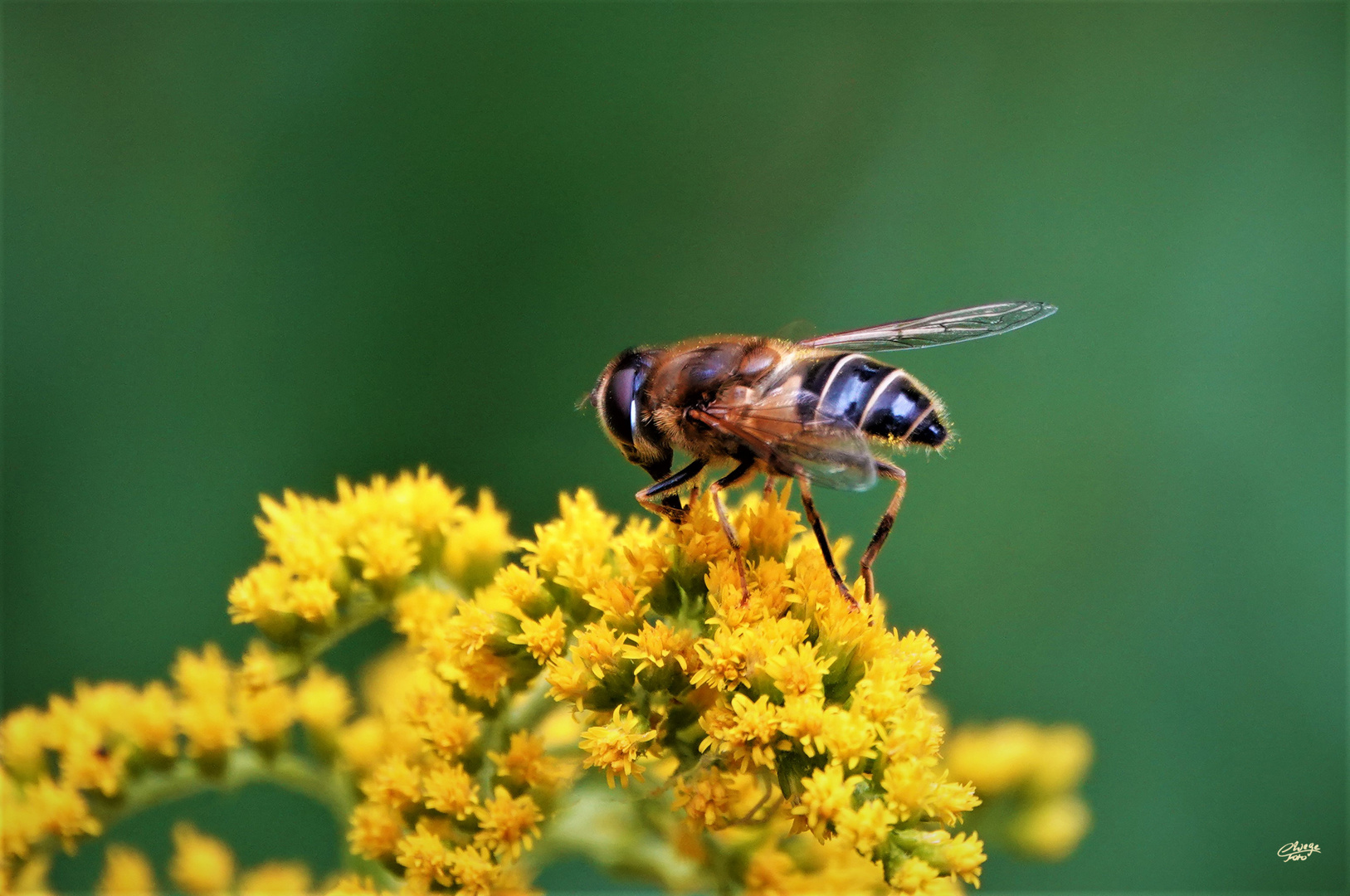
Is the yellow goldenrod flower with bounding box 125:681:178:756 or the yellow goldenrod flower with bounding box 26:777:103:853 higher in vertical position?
the yellow goldenrod flower with bounding box 125:681:178:756

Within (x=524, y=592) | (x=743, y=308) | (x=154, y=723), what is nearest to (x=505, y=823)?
(x=524, y=592)

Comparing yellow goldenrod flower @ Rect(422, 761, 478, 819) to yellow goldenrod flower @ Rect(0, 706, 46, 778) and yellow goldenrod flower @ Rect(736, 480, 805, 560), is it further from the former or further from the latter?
yellow goldenrod flower @ Rect(0, 706, 46, 778)

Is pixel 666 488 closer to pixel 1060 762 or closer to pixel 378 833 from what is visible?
pixel 378 833

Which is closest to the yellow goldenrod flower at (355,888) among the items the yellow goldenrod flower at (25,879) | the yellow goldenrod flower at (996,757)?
the yellow goldenrod flower at (25,879)

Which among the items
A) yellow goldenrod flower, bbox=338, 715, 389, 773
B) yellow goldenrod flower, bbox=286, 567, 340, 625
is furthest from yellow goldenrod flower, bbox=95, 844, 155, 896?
yellow goldenrod flower, bbox=286, 567, 340, 625

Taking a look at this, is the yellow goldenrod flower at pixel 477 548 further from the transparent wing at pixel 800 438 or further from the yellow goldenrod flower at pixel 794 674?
the yellow goldenrod flower at pixel 794 674

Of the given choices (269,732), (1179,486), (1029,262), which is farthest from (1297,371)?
(269,732)
